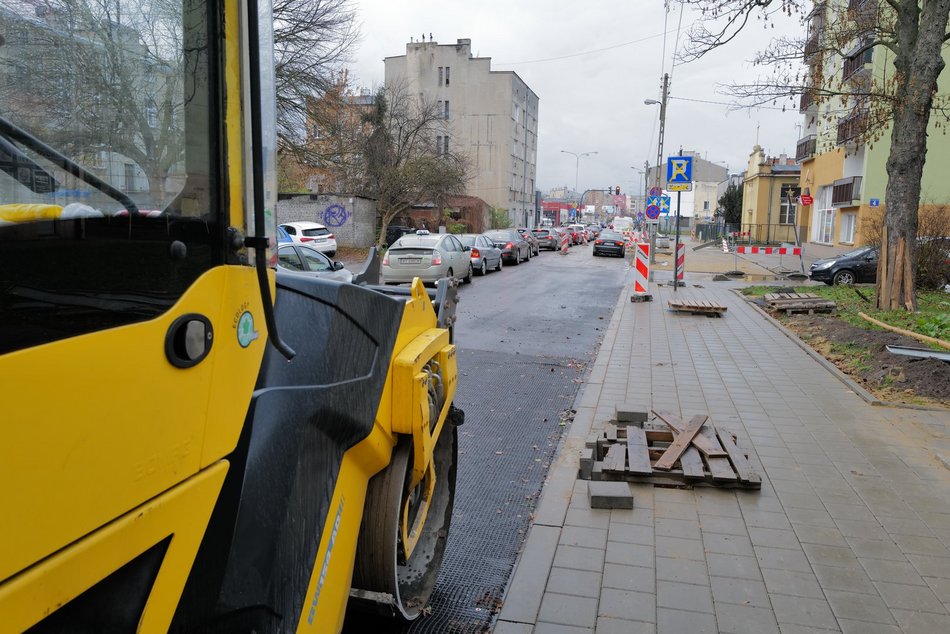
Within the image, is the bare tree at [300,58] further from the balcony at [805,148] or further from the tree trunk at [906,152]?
the balcony at [805,148]

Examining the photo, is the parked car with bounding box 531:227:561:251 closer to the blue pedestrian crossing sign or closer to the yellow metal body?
the blue pedestrian crossing sign

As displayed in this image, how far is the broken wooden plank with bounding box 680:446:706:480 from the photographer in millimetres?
4832

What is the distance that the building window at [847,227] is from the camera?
1410 inches

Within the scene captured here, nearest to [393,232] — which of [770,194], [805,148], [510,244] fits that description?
[510,244]

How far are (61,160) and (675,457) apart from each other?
464cm

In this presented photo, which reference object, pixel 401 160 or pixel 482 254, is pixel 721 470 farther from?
pixel 401 160

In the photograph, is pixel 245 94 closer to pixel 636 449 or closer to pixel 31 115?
pixel 31 115

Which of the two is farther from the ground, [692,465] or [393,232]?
[393,232]

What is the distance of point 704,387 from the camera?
25.7 feet

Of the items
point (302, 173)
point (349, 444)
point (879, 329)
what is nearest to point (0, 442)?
point (349, 444)

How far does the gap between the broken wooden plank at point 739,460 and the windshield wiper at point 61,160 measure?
4.46 metres

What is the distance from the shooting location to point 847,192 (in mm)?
35062

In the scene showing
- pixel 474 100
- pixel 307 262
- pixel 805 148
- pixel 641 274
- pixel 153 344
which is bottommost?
Answer: pixel 641 274

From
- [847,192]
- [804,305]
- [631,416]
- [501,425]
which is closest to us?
[631,416]
